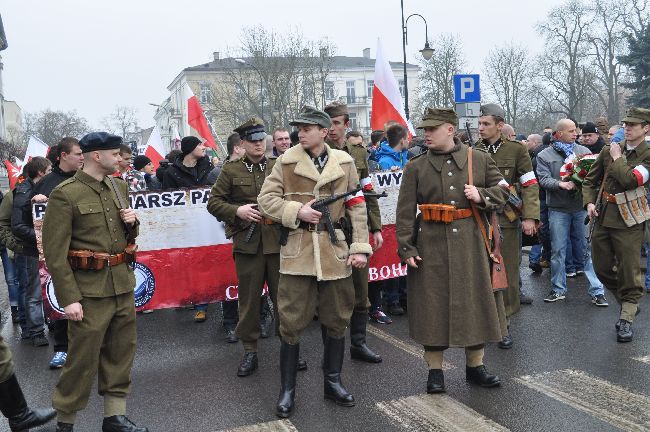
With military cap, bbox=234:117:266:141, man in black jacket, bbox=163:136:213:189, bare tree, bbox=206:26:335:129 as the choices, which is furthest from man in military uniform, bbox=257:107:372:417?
bare tree, bbox=206:26:335:129

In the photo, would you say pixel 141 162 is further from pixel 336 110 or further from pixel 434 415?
pixel 434 415

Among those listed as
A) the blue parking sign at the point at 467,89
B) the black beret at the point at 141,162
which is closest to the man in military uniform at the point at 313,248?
the blue parking sign at the point at 467,89

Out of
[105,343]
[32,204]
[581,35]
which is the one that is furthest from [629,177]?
[581,35]

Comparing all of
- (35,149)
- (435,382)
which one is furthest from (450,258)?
(35,149)

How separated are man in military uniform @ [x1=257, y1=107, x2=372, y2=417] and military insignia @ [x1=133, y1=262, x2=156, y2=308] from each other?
2.86m

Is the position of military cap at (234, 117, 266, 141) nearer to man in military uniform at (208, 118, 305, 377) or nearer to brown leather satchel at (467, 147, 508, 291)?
man in military uniform at (208, 118, 305, 377)

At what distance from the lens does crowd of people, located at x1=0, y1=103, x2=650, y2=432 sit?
4.40m

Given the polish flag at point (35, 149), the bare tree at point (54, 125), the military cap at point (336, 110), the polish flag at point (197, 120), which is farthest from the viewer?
the bare tree at point (54, 125)

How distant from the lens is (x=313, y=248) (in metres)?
4.84

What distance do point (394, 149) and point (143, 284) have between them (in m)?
3.41

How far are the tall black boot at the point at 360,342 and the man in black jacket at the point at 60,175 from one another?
2.68 meters

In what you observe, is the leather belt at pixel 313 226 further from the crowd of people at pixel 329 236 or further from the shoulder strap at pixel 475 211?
the shoulder strap at pixel 475 211

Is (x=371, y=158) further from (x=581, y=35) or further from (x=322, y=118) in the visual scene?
(x=581, y=35)

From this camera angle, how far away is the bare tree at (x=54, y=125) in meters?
78.6
